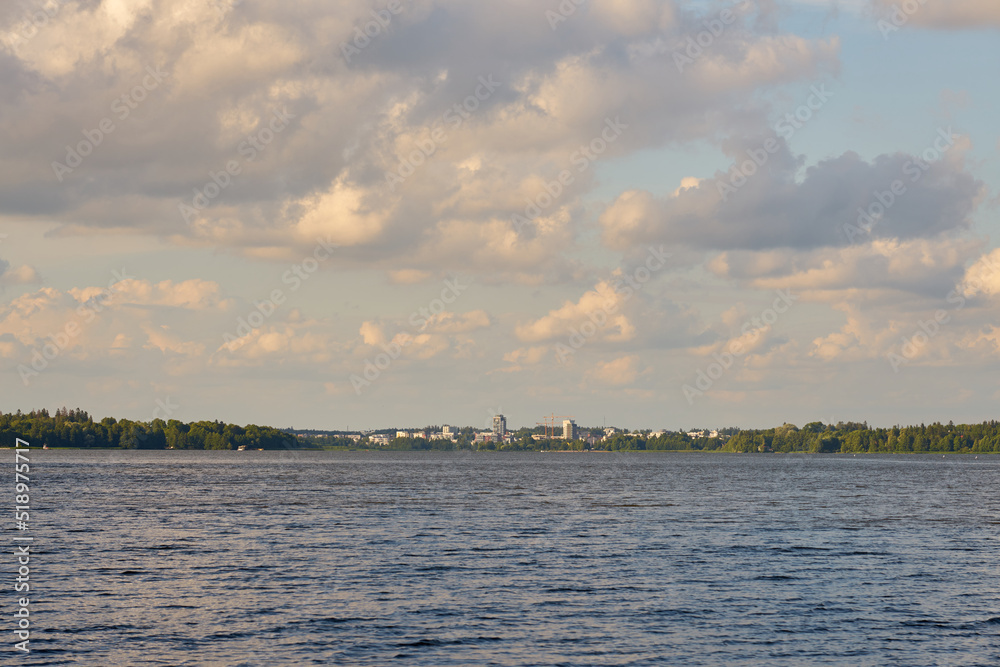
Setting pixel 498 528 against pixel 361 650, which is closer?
pixel 361 650

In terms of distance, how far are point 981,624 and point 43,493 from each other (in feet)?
357

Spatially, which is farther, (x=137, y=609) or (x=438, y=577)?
(x=438, y=577)

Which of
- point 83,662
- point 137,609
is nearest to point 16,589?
point 137,609

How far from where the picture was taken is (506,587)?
4928 centimetres

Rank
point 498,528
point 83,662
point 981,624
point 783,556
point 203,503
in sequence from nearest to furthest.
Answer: point 83,662 → point 981,624 → point 783,556 → point 498,528 → point 203,503

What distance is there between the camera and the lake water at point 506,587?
36156 mm

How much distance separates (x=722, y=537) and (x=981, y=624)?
108 feet

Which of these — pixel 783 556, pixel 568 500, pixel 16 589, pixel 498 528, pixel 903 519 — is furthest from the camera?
pixel 568 500

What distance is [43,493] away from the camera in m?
119

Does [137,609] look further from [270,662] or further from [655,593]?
[655,593]

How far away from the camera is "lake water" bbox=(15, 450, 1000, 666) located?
36.2 m

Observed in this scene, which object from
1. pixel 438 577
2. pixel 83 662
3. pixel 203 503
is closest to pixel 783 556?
pixel 438 577

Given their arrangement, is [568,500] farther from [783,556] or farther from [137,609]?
[137,609]

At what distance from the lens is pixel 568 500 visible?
11769 cm
